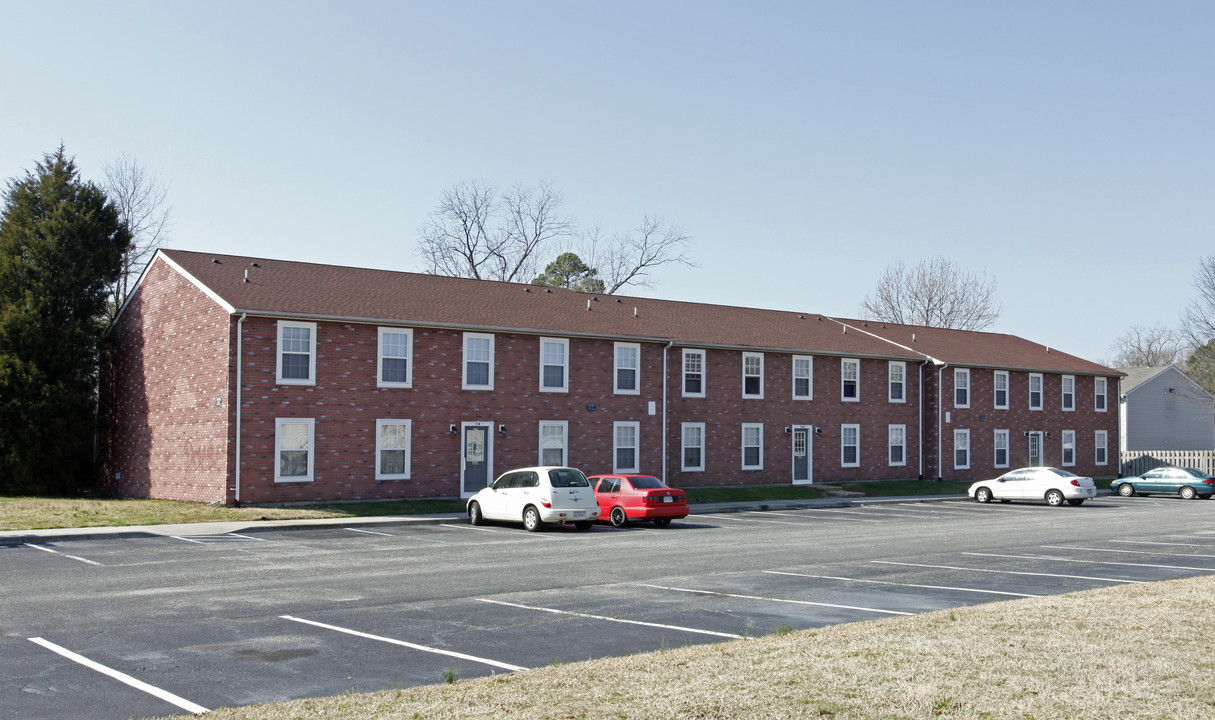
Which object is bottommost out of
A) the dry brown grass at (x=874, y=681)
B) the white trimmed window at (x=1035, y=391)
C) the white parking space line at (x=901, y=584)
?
the white parking space line at (x=901, y=584)

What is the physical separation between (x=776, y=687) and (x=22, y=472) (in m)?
32.7

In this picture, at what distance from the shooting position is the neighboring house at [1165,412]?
2554 inches

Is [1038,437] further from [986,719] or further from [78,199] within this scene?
[986,719]

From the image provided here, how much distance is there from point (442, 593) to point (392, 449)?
17.2 meters

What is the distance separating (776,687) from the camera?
7.59m

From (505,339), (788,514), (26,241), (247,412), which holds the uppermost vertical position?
(26,241)

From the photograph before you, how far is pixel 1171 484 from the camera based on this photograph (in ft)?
140

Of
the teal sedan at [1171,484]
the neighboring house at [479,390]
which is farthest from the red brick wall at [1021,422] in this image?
the teal sedan at [1171,484]

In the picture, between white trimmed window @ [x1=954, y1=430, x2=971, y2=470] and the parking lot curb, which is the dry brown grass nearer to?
the parking lot curb

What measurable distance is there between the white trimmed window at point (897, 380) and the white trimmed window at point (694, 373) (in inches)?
397

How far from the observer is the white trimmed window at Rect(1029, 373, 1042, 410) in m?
49.3

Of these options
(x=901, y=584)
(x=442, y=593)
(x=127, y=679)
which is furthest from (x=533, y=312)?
(x=127, y=679)

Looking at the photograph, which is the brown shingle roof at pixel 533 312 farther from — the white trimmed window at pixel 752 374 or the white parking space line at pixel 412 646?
the white parking space line at pixel 412 646

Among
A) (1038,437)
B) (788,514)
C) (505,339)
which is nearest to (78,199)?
(505,339)
